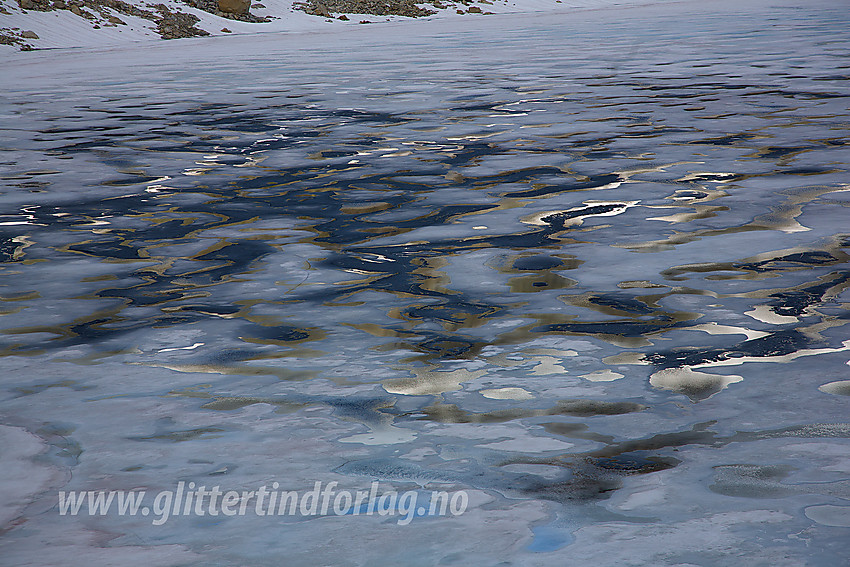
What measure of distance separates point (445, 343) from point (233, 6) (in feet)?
77.0

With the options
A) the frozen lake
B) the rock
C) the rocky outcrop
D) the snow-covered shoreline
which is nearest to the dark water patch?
the frozen lake

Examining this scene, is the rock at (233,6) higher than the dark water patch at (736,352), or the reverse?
the rock at (233,6)

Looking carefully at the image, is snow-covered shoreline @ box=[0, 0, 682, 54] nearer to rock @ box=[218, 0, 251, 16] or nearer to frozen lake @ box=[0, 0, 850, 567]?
rock @ box=[218, 0, 251, 16]

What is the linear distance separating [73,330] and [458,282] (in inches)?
36.9

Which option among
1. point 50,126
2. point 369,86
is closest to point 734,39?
point 369,86

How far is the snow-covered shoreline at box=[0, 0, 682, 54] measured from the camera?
697 inches

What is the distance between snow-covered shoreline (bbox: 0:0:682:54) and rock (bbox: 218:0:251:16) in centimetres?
40

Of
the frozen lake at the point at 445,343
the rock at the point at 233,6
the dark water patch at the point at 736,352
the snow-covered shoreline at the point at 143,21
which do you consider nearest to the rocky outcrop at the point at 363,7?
the snow-covered shoreline at the point at 143,21

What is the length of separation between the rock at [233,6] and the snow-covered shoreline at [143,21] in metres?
0.40

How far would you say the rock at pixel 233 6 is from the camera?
76.6ft

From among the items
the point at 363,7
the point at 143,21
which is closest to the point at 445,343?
the point at 143,21

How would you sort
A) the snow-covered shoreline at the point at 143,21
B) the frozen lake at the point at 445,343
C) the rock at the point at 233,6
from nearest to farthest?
the frozen lake at the point at 445,343
the snow-covered shoreline at the point at 143,21
the rock at the point at 233,6

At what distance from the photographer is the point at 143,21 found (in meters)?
20.8

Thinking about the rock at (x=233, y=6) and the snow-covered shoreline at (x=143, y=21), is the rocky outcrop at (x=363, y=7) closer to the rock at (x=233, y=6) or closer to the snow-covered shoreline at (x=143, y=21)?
the snow-covered shoreline at (x=143, y=21)
